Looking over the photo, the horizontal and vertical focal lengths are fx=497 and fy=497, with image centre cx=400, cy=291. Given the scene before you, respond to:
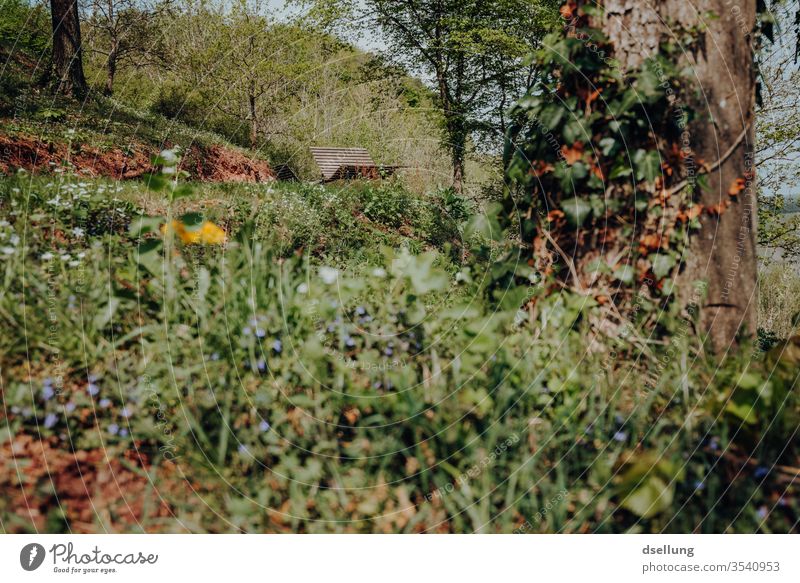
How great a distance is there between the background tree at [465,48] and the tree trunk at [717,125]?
672 centimetres

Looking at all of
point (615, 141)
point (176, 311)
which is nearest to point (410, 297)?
point (176, 311)

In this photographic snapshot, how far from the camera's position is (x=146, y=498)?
1828 mm

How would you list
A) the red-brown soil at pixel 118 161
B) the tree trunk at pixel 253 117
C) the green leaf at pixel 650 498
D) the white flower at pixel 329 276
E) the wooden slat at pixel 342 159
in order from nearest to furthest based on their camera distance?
the green leaf at pixel 650 498 → the white flower at pixel 329 276 → the red-brown soil at pixel 118 161 → the wooden slat at pixel 342 159 → the tree trunk at pixel 253 117

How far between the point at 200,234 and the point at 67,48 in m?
4.34

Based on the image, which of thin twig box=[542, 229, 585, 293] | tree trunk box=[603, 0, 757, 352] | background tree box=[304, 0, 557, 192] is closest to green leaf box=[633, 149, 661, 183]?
tree trunk box=[603, 0, 757, 352]

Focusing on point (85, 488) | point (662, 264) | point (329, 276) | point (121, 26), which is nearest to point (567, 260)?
point (662, 264)

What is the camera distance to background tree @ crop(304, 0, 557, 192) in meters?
10.0

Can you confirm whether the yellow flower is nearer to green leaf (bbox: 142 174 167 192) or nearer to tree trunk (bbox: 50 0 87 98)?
green leaf (bbox: 142 174 167 192)

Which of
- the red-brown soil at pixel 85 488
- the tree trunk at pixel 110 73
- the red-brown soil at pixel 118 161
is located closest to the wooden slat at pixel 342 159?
→ the red-brown soil at pixel 118 161

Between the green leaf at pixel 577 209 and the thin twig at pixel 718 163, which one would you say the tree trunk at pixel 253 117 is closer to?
the green leaf at pixel 577 209

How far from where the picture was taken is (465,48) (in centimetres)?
1041

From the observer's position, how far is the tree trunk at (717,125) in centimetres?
255

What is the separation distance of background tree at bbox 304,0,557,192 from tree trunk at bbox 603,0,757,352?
22.1 ft

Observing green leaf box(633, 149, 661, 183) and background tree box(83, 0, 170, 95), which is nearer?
green leaf box(633, 149, 661, 183)
